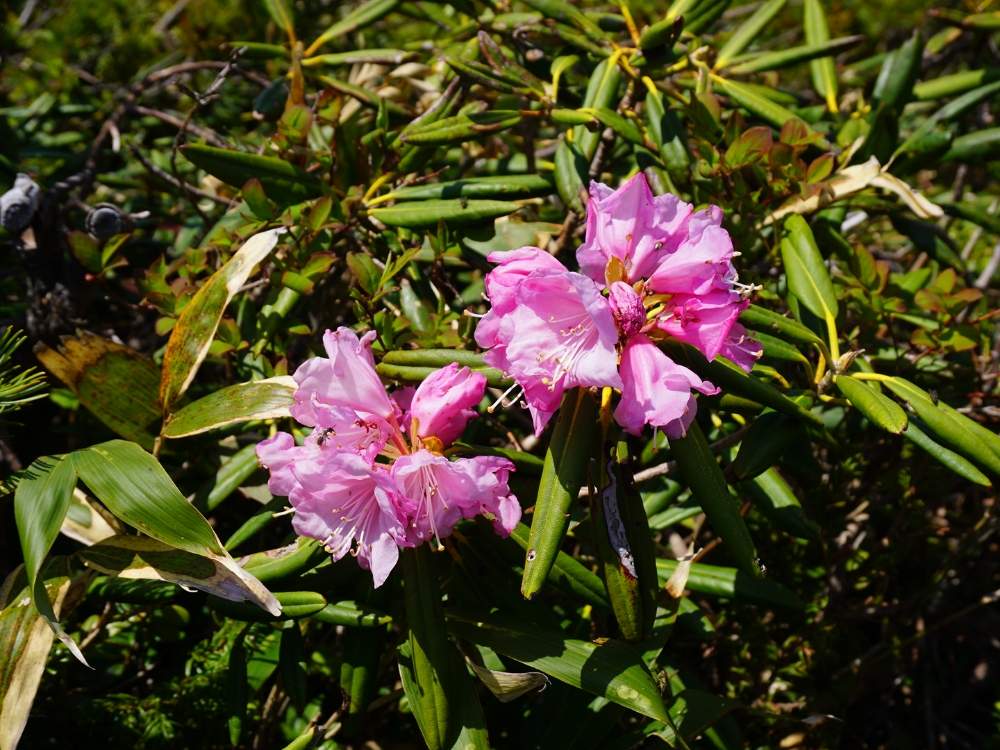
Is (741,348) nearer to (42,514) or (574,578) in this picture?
(574,578)

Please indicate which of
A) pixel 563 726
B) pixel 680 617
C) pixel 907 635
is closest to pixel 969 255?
pixel 907 635

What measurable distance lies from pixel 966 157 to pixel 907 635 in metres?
1.21

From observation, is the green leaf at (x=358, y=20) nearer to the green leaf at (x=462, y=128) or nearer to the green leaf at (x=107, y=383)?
the green leaf at (x=462, y=128)

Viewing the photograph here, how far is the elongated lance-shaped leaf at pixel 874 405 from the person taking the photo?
4.21 feet

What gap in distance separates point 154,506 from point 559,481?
63cm

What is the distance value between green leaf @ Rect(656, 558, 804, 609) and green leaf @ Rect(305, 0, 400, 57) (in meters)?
1.53

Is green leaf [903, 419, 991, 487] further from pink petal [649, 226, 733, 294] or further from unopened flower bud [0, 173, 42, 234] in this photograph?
unopened flower bud [0, 173, 42, 234]

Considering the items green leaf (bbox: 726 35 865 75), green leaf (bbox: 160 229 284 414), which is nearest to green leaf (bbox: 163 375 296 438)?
green leaf (bbox: 160 229 284 414)

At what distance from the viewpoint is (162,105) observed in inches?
124

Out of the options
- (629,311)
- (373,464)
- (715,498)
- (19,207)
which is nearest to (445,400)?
(373,464)

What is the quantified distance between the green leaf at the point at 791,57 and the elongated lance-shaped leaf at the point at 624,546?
1.23 m

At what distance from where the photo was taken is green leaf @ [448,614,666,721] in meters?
1.34

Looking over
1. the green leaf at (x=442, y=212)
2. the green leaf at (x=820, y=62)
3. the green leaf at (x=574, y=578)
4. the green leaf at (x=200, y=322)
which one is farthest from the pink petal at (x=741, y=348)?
the green leaf at (x=820, y=62)

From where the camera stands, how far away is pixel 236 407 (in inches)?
62.9
